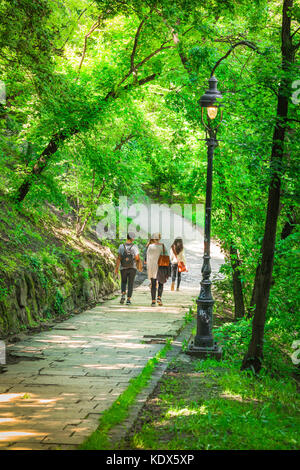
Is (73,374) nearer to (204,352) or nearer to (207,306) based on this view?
(204,352)

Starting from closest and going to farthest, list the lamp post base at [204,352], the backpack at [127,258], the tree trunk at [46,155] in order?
the lamp post base at [204,352], the tree trunk at [46,155], the backpack at [127,258]

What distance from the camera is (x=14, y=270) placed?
10.2 meters

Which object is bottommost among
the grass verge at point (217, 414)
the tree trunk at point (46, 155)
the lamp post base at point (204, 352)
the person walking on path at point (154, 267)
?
the lamp post base at point (204, 352)

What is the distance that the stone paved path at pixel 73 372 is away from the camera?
15.2 feet

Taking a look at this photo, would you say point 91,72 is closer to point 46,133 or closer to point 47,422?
point 46,133

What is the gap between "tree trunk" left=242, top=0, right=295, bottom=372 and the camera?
667cm

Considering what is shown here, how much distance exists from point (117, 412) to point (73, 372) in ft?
6.12

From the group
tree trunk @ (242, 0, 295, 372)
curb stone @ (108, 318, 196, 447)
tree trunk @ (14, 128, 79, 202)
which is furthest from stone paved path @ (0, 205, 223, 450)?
tree trunk @ (14, 128, 79, 202)

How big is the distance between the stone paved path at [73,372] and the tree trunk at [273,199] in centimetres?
171

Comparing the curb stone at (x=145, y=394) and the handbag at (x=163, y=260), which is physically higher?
the handbag at (x=163, y=260)

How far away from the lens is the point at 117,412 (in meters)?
5.17

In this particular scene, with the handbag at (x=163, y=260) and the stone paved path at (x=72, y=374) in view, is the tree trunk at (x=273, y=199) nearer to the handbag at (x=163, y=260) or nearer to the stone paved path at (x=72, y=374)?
the stone paved path at (x=72, y=374)

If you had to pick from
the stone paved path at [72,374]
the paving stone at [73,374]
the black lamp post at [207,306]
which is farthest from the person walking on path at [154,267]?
the black lamp post at [207,306]

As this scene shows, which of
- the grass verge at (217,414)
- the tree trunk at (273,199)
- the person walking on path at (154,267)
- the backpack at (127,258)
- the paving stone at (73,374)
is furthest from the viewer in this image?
the person walking on path at (154,267)
